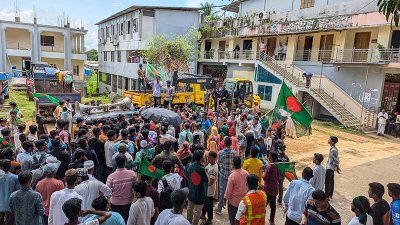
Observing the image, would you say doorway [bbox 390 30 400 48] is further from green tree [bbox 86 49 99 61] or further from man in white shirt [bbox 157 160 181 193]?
green tree [bbox 86 49 99 61]

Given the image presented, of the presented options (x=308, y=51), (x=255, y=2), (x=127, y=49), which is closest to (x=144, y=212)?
(x=308, y=51)

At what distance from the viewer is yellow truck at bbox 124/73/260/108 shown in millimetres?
15281

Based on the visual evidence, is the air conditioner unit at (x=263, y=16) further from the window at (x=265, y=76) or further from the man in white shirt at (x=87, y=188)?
the man in white shirt at (x=87, y=188)

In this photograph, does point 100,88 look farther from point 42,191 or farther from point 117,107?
point 42,191

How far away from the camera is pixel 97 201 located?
340 cm

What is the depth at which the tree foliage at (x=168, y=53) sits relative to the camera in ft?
85.8

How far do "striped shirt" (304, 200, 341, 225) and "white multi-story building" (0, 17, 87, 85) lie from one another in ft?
103

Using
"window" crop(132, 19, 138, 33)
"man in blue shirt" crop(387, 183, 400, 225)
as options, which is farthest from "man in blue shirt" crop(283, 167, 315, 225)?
"window" crop(132, 19, 138, 33)

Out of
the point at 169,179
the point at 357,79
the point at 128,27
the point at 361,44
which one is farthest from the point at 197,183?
the point at 128,27

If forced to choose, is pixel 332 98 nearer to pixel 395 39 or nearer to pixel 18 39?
pixel 395 39

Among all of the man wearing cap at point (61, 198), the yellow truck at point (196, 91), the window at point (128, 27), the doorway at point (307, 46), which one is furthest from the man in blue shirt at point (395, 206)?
the window at point (128, 27)

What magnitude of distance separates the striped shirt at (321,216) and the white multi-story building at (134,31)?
26233 millimetres

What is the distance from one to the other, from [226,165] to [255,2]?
25519 mm

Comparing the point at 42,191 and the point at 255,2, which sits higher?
the point at 255,2
